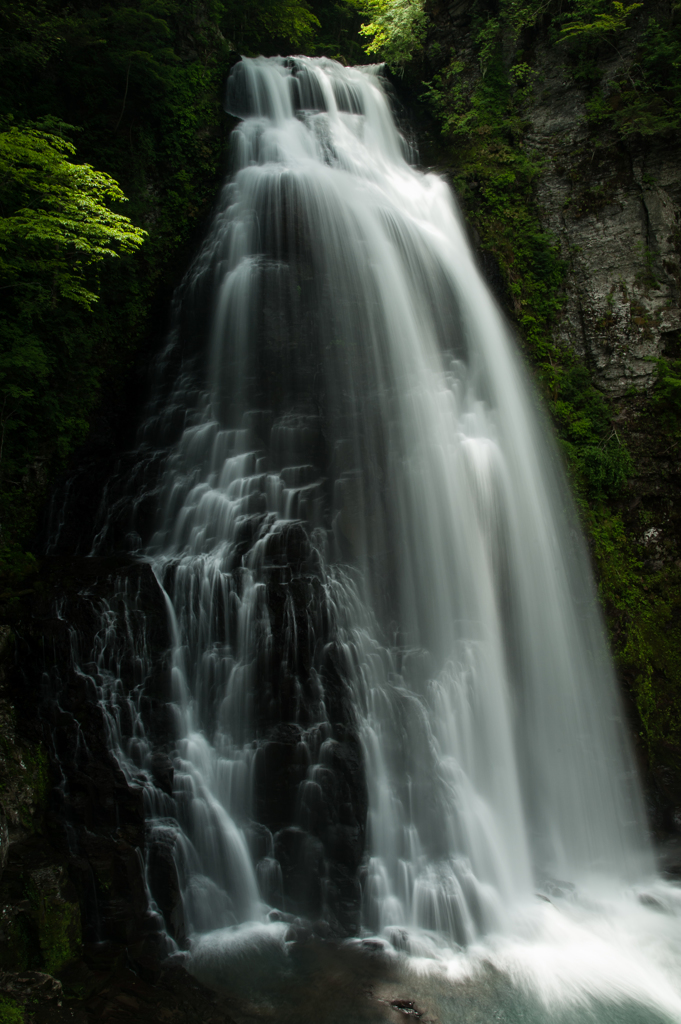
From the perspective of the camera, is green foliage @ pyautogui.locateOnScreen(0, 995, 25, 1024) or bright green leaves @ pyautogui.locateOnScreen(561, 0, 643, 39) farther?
bright green leaves @ pyautogui.locateOnScreen(561, 0, 643, 39)

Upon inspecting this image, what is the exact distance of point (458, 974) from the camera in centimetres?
622

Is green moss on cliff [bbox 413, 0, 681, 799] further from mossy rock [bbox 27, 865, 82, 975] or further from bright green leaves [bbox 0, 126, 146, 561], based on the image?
mossy rock [bbox 27, 865, 82, 975]

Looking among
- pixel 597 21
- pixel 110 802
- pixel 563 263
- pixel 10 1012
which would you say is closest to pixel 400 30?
pixel 597 21

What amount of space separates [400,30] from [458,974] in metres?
19.3

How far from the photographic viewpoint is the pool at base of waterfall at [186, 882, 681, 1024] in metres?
5.71

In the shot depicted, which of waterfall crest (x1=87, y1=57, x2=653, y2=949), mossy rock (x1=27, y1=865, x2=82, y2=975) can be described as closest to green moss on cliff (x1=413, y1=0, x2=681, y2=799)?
waterfall crest (x1=87, y1=57, x2=653, y2=949)

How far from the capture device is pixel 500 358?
36.7ft

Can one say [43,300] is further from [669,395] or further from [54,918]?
[669,395]

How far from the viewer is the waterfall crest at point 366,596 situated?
7117mm

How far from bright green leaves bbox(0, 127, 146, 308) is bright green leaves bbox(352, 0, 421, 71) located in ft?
36.2

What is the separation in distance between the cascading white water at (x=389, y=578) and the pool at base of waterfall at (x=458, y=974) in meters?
0.28

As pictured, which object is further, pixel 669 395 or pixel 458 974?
pixel 669 395

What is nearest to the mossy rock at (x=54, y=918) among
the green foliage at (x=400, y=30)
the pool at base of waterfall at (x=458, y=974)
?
the pool at base of waterfall at (x=458, y=974)

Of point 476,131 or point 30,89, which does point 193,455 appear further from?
point 476,131
